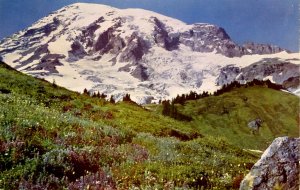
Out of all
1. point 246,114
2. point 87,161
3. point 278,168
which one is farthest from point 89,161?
point 246,114

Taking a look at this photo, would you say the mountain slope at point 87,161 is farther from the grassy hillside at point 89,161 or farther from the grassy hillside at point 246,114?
the grassy hillside at point 246,114

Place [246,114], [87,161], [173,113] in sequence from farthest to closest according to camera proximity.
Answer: [246,114] < [173,113] < [87,161]

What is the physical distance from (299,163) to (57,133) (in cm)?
1036

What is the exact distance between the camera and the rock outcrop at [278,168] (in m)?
12.1

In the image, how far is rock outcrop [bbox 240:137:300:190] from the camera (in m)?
12.1

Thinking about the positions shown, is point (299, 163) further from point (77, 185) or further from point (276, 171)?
point (77, 185)

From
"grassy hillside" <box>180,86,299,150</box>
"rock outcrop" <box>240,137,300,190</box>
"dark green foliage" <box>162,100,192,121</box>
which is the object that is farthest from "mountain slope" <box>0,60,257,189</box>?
"dark green foliage" <box>162,100,192,121</box>

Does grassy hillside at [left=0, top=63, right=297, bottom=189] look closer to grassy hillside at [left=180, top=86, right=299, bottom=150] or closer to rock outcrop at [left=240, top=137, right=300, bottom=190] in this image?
rock outcrop at [left=240, top=137, right=300, bottom=190]

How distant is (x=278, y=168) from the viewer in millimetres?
12344

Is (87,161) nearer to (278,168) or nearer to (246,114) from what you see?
(278,168)

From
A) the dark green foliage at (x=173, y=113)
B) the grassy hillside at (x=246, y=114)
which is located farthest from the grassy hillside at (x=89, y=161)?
the dark green foliage at (x=173, y=113)

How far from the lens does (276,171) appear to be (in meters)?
12.3

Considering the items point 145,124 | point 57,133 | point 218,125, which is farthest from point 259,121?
point 57,133

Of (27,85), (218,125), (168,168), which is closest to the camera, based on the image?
(168,168)
